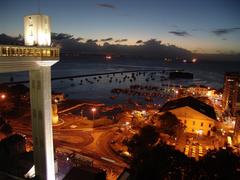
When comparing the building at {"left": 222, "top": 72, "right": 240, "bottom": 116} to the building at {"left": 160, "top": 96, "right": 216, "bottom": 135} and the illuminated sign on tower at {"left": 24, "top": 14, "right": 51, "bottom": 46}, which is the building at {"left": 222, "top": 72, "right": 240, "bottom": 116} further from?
the illuminated sign on tower at {"left": 24, "top": 14, "right": 51, "bottom": 46}

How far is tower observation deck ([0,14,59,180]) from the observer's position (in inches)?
620

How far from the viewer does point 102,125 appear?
131ft

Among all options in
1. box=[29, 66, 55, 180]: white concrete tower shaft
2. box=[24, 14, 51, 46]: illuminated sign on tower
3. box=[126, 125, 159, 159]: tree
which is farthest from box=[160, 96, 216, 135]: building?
box=[24, 14, 51, 46]: illuminated sign on tower

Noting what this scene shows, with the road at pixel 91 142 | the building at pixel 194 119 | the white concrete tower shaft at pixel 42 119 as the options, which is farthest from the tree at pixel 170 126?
the white concrete tower shaft at pixel 42 119

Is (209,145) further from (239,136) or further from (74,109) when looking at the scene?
(74,109)

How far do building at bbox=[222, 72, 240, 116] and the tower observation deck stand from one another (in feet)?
149

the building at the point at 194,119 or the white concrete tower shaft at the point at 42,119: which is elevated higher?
the white concrete tower shaft at the point at 42,119

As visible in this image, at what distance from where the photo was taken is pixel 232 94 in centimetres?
5266

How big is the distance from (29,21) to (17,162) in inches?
554

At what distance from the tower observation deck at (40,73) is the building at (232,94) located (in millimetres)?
45301

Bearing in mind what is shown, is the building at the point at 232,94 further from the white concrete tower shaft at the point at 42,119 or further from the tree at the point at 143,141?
the white concrete tower shaft at the point at 42,119

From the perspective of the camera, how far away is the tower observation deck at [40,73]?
51.6 feet

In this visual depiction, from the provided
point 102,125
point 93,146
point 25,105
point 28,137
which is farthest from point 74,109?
point 93,146

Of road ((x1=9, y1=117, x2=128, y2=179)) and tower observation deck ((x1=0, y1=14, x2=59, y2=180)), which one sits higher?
tower observation deck ((x1=0, y1=14, x2=59, y2=180))
